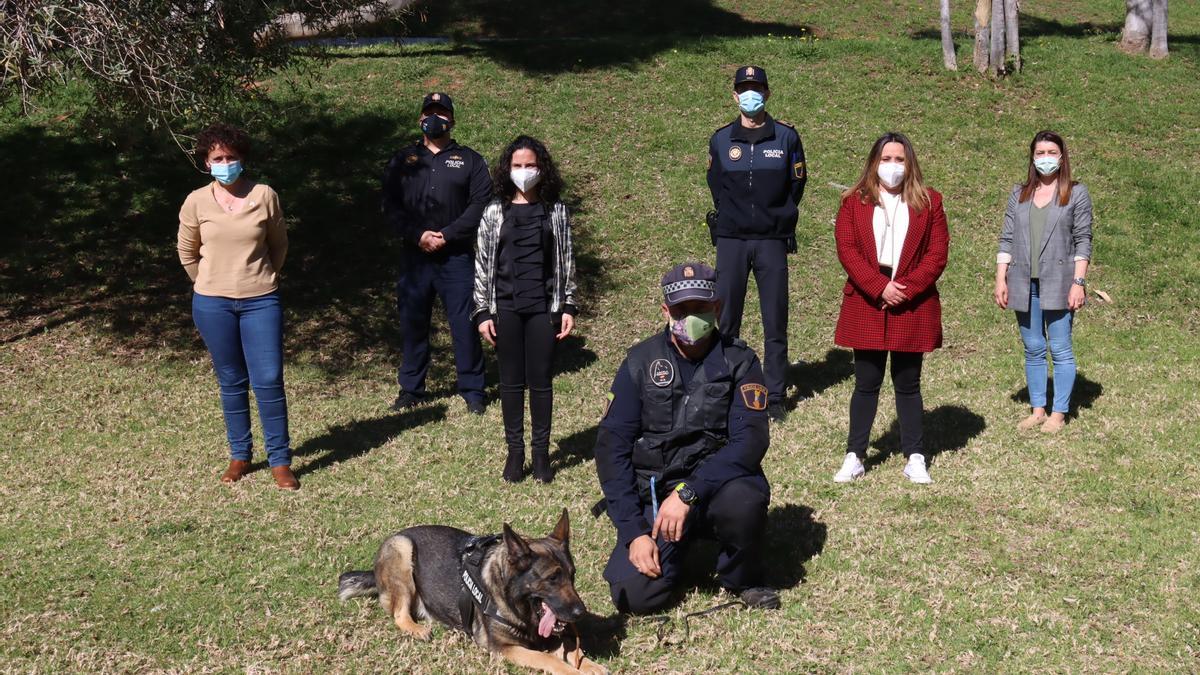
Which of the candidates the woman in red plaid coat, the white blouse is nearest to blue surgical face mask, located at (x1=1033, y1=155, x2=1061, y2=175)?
the woman in red plaid coat

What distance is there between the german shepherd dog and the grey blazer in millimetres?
4764

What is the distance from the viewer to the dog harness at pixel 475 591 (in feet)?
16.6

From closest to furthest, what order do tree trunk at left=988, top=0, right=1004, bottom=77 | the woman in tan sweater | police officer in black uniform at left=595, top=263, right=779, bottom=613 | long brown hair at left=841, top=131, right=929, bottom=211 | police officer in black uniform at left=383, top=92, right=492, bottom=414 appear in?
1. police officer in black uniform at left=595, top=263, right=779, bottom=613
2. long brown hair at left=841, top=131, right=929, bottom=211
3. the woman in tan sweater
4. police officer in black uniform at left=383, top=92, right=492, bottom=414
5. tree trunk at left=988, top=0, right=1004, bottom=77

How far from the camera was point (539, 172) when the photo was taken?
7543 mm

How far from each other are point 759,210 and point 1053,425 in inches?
108

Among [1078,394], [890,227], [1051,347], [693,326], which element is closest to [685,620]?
[693,326]

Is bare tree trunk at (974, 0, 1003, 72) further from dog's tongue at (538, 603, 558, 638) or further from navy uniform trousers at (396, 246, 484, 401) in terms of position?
dog's tongue at (538, 603, 558, 638)

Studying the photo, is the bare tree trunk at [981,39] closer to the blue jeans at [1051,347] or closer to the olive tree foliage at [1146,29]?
the olive tree foliage at [1146,29]

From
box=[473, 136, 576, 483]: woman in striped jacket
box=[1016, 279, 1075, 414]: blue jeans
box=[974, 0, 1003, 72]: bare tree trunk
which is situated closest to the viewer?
box=[473, 136, 576, 483]: woman in striped jacket

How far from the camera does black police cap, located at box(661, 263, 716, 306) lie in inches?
213

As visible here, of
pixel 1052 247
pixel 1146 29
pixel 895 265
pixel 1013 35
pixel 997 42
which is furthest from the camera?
pixel 1146 29

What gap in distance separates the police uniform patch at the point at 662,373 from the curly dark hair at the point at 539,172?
7.69 ft

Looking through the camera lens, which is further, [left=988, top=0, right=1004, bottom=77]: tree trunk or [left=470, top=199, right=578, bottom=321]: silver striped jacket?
[left=988, top=0, right=1004, bottom=77]: tree trunk

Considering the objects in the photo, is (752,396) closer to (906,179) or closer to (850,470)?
(850,470)
